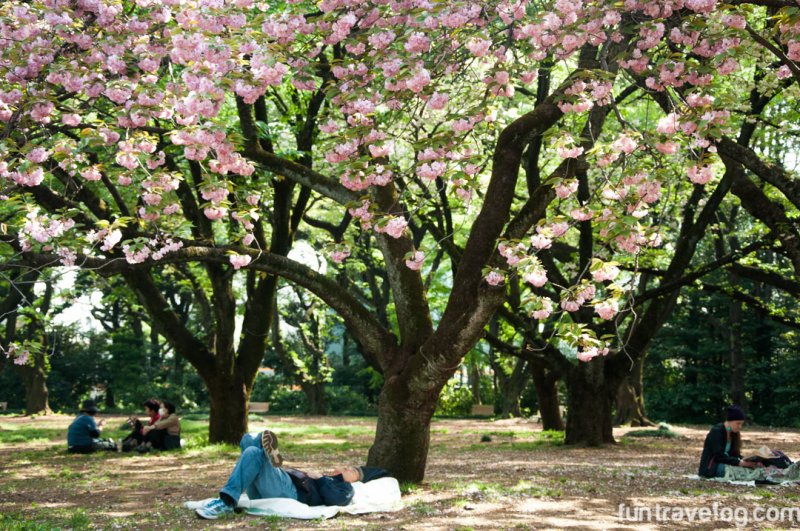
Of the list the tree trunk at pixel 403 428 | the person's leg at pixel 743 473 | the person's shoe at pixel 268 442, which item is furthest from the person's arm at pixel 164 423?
the person's leg at pixel 743 473

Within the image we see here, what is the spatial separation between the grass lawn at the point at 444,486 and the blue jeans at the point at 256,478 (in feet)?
1.14

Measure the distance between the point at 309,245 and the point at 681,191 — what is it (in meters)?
12.6

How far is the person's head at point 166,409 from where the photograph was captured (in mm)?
14508

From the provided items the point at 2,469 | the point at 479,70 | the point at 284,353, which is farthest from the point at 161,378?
the point at 479,70

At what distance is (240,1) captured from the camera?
23.6ft

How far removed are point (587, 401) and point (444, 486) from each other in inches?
282

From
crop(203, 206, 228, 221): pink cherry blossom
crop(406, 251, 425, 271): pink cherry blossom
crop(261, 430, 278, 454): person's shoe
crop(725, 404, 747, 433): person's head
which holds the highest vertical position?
crop(203, 206, 228, 221): pink cherry blossom

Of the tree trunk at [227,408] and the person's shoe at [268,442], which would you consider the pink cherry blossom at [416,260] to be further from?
the tree trunk at [227,408]

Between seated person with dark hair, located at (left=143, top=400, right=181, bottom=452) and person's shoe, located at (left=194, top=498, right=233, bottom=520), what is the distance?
720 cm

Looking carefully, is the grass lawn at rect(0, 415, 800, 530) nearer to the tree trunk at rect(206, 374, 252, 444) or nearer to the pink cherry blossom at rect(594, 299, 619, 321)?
the tree trunk at rect(206, 374, 252, 444)

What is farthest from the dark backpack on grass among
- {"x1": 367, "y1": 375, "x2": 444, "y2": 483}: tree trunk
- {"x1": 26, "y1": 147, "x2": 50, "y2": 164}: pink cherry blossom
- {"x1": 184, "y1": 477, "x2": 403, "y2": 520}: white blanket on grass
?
{"x1": 26, "y1": 147, "x2": 50, "y2": 164}: pink cherry blossom

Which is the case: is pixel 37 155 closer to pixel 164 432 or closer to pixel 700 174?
pixel 700 174

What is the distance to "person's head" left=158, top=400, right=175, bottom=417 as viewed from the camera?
14.5m

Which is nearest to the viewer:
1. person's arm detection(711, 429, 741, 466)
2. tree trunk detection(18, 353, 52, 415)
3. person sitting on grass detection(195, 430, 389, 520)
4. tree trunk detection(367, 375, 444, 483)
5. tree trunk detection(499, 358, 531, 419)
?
person sitting on grass detection(195, 430, 389, 520)
